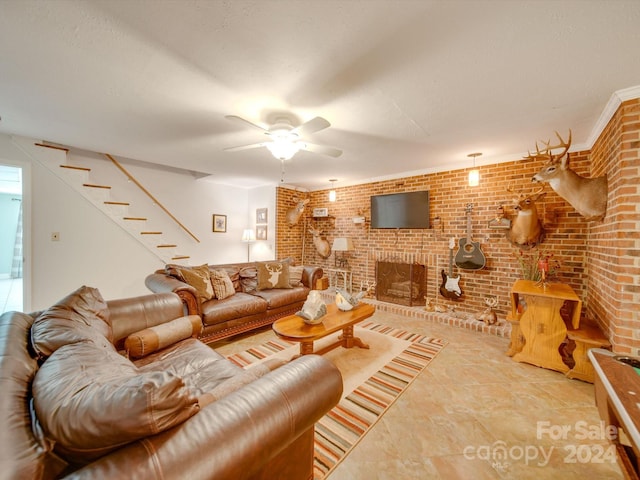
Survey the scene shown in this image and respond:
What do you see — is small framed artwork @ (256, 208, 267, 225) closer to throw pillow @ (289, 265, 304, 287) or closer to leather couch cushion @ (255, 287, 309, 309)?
throw pillow @ (289, 265, 304, 287)

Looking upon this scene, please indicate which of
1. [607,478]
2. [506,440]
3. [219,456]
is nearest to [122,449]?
[219,456]

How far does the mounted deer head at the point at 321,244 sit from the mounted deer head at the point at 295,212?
0.43 m

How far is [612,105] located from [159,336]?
156 inches

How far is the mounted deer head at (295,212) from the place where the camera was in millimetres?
5199

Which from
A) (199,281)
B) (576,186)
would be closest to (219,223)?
(199,281)

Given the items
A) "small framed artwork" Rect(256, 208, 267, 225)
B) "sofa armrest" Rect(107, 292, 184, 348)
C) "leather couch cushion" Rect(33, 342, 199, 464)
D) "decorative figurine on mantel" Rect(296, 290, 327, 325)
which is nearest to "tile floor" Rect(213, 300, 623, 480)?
"decorative figurine on mantel" Rect(296, 290, 327, 325)

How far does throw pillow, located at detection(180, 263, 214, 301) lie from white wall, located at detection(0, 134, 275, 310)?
1552 mm

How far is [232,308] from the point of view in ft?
9.56

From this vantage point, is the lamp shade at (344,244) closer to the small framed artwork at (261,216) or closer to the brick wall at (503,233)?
the brick wall at (503,233)

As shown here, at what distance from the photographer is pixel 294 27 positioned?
4.34 feet

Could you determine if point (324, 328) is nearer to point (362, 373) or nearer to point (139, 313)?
point (362, 373)

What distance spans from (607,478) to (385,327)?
2218 mm

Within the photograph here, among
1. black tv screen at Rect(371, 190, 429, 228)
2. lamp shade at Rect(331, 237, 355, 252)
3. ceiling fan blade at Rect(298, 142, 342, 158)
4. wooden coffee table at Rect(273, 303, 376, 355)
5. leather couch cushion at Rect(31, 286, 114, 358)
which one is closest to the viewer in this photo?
leather couch cushion at Rect(31, 286, 114, 358)

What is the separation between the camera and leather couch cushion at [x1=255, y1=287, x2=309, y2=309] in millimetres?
3335
